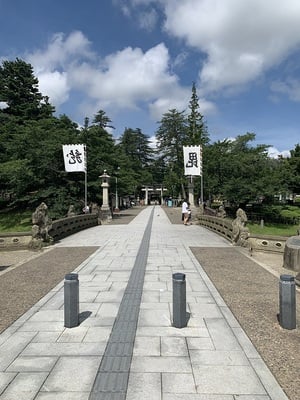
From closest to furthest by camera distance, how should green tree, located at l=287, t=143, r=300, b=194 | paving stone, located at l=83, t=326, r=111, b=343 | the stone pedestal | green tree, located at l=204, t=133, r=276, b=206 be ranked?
paving stone, located at l=83, t=326, r=111, b=343
the stone pedestal
green tree, located at l=204, t=133, r=276, b=206
green tree, located at l=287, t=143, r=300, b=194

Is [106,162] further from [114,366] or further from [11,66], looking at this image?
[114,366]

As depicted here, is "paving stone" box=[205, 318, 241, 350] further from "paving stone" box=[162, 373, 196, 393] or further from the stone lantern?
the stone lantern

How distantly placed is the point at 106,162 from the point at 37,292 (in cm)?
2477

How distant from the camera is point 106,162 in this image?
99.9ft

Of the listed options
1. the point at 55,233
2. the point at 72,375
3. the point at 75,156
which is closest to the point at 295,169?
the point at 75,156

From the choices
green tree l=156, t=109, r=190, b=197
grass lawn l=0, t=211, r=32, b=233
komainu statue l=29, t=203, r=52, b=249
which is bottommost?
grass lawn l=0, t=211, r=32, b=233

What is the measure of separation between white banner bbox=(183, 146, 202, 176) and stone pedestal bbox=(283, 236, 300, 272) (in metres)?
13.3

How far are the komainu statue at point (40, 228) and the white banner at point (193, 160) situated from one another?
1220 cm

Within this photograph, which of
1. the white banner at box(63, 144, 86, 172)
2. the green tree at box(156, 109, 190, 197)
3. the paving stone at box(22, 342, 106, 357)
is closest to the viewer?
the paving stone at box(22, 342, 106, 357)

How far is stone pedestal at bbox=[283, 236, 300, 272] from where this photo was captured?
870 cm

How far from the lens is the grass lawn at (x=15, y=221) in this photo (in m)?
25.6

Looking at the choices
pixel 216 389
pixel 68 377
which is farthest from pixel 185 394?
pixel 68 377

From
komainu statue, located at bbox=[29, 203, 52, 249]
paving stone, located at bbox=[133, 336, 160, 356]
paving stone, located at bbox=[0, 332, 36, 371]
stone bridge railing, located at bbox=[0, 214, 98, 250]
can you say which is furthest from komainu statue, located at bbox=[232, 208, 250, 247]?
paving stone, located at bbox=[0, 332, 36, 371]

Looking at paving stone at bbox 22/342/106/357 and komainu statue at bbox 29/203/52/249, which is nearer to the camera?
paving stone at bbox 22/342/106/357
